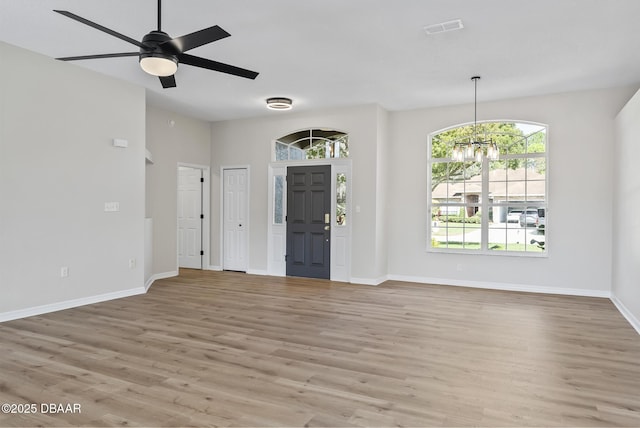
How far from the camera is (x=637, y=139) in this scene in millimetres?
4523

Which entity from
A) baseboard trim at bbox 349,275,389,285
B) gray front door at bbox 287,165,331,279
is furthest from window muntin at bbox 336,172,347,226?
baseboard trim at bbox 349,275,389,285

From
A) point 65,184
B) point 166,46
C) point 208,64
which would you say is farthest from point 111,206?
point 166,46

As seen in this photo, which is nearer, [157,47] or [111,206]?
[157,47]

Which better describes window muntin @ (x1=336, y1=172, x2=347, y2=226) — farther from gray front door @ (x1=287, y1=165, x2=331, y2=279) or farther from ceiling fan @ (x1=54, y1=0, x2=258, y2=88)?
ceiling fan @ (x1=54, y1=0, x2=258, y2=88)

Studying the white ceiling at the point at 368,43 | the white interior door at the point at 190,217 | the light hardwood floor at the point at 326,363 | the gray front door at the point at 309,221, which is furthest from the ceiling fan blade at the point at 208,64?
the white interior door at the point at 190,217

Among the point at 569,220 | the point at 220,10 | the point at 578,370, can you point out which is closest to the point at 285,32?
the point at 220,10

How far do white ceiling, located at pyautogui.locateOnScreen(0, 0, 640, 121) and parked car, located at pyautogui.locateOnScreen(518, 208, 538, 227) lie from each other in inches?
71.1

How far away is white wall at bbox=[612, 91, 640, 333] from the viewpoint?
14.7ft

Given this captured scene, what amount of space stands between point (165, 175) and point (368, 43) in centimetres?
462

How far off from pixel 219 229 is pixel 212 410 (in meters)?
6.16

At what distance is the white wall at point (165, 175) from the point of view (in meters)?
7.16

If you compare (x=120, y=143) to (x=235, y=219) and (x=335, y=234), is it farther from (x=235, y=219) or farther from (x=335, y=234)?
(x=335, y=234)

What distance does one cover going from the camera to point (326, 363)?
3336mm

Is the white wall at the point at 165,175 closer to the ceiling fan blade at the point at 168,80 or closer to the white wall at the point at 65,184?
the white wall at the point at 65,184
